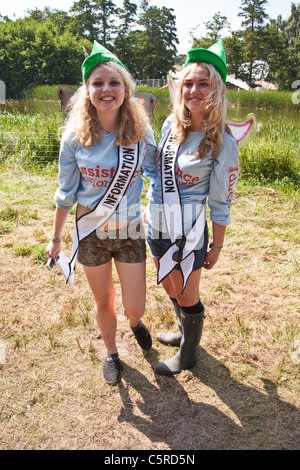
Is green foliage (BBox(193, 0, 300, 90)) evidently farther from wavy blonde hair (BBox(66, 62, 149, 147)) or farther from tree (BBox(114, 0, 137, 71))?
wavy blonde hair (BBox(66, 62, 149, 147))

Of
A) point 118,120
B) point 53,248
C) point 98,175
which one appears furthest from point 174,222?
A: point 53,248

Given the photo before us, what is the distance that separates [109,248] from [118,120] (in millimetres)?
697

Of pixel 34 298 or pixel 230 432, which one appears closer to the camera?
pixel 230 432

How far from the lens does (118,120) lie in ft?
6.15

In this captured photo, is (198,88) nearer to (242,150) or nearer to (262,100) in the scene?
(242,150)

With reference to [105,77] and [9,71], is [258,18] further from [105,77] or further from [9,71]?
[105,77]

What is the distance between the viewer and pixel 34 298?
3113mm

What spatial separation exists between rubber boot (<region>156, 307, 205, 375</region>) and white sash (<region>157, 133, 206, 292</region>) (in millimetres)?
300

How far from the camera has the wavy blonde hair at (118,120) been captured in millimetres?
1803

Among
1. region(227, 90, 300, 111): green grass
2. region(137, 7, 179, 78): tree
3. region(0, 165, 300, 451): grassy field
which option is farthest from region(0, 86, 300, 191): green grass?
region(137, 7, 179, 78): tree

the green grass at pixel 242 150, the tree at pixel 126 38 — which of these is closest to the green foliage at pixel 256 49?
the tree at pixel 126 38

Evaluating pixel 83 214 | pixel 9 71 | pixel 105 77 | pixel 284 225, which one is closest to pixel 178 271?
pixel 83 214

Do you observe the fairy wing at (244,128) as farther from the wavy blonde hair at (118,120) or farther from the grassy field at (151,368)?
the grassy field at (151,368)
